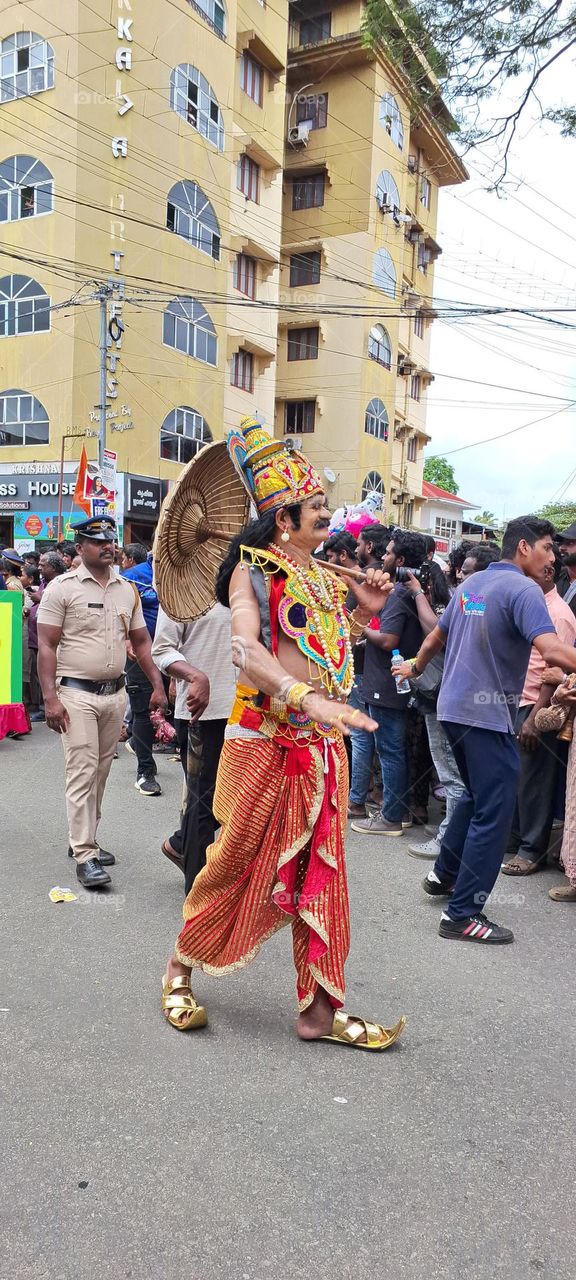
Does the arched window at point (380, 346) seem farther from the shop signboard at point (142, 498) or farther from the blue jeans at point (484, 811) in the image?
the blue jeans at point (484, 811)

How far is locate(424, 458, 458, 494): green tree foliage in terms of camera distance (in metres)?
68.6

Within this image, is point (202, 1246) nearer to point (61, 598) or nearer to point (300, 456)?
point (300, 456)

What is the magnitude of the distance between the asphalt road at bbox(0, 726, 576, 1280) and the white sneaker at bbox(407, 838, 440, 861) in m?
1.17

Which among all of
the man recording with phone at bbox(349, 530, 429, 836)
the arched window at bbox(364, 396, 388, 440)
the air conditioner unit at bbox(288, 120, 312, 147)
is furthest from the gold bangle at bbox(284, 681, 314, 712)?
the air conditioner unit at bbox(288, 120, 312, 147)

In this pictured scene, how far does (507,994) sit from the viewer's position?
3.48 meters

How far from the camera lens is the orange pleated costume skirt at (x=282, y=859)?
2.93 meters

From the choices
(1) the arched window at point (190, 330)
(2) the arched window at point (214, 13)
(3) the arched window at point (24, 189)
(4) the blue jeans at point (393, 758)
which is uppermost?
(2) the arched window at point (214, 13)

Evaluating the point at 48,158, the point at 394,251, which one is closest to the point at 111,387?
the point at 48,158

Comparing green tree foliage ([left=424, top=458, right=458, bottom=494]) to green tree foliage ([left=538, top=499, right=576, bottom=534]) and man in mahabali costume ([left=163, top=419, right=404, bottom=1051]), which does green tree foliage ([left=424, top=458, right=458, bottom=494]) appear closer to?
green tree foliage ([left=538, top=499, right=576, bottom=534])

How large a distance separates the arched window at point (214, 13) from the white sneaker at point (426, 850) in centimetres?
2458

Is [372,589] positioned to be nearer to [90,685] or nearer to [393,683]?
[90,685]

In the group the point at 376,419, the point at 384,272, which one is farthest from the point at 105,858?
the point at 384,272

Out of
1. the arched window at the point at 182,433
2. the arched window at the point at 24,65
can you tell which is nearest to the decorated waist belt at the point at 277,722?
the arched window at the point at 182,433

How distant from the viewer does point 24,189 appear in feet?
70.9
